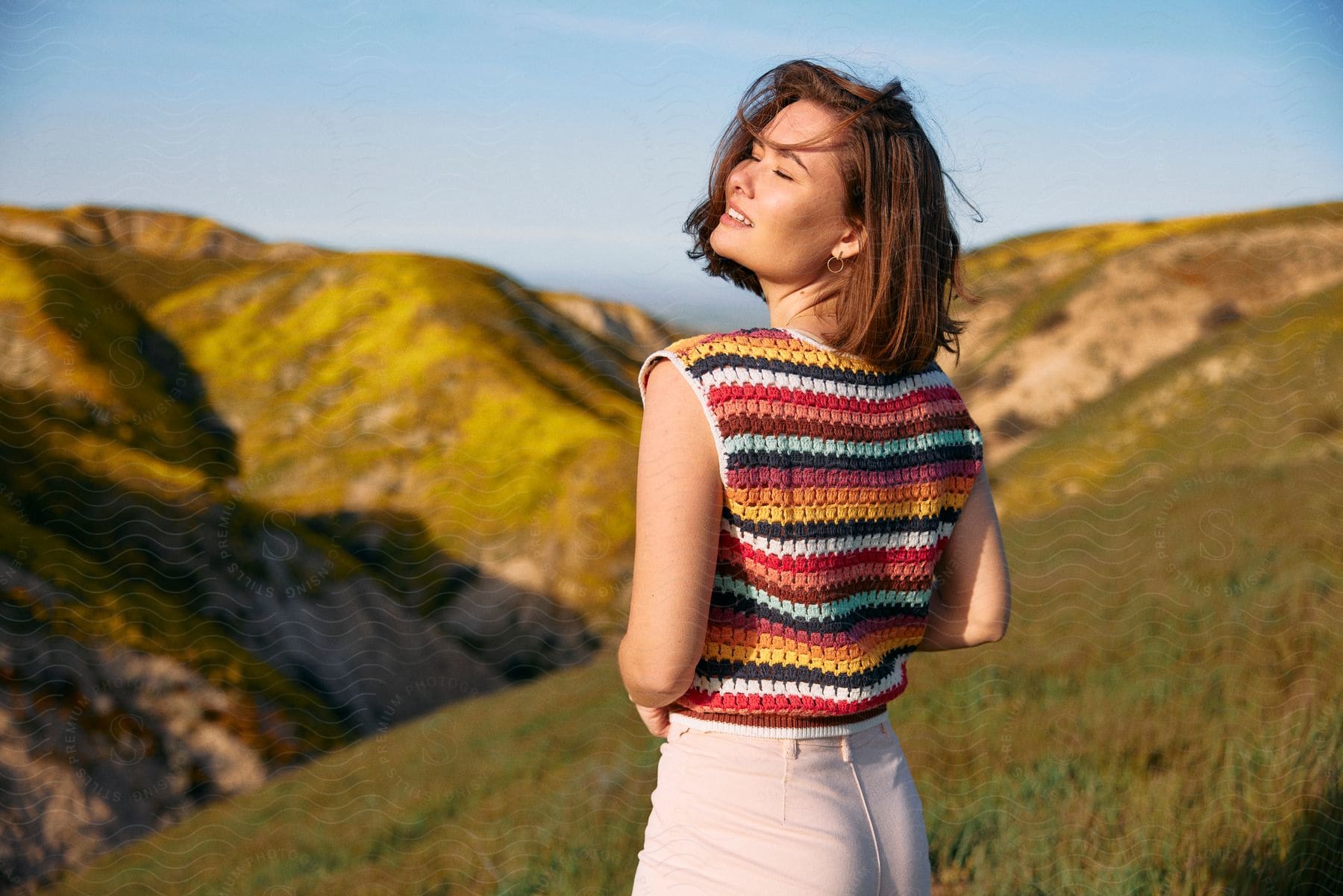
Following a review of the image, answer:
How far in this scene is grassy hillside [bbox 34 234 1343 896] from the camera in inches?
113

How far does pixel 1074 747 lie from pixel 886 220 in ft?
9.13

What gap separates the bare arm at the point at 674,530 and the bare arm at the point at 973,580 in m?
0.46

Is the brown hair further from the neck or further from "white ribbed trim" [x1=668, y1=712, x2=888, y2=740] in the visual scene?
"white ribbed trim" [x1=668, y1=712, x2=888, y2=740]

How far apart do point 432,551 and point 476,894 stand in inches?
382

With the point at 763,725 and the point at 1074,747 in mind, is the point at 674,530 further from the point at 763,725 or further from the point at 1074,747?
the point at 1074,747

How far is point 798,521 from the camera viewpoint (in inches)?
46.2

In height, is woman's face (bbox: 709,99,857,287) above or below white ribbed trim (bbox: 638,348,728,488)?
above

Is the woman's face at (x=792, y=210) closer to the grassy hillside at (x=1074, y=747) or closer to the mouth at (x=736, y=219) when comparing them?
the mouth at (x=736, y=219)

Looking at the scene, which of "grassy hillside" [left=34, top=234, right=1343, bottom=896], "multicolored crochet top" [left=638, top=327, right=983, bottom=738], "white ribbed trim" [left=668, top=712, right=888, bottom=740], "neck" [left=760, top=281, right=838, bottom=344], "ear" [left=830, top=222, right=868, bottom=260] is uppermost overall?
"ear" [left=830, top=222, right=868, bottom=260]

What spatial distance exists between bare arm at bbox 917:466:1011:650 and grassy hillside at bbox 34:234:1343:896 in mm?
1443

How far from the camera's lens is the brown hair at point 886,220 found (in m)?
1.25

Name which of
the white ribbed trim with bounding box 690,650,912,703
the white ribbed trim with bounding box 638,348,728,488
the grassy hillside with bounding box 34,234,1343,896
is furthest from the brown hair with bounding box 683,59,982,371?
the grassy hillside with bounding box 34,234,1343,896

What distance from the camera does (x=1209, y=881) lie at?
8.52 ft

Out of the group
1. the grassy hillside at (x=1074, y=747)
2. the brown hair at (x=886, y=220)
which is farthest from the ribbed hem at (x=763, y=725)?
the grassy hillside at (x=1074, y=747)
